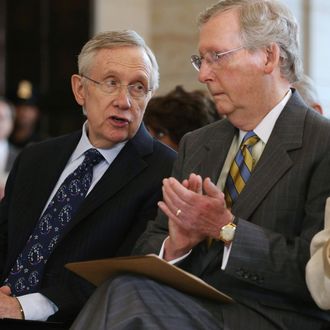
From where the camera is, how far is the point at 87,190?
4.04 m

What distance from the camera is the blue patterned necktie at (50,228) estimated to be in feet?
13.0

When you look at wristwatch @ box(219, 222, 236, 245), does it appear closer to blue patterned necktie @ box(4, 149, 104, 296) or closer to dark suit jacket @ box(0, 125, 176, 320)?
dark suit jacket @ box(0, 125, 176, 320)

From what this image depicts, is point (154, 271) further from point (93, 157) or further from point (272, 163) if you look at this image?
point (93, 157)

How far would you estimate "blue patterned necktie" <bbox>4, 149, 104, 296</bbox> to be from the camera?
3.96m

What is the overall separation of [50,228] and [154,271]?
102 cm

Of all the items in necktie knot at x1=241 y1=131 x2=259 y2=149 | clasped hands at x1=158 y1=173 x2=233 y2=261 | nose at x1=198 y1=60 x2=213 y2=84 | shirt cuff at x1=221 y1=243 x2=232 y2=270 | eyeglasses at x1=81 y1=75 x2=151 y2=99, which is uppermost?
nose at x1=198 y1=60 x2=213 y2=84

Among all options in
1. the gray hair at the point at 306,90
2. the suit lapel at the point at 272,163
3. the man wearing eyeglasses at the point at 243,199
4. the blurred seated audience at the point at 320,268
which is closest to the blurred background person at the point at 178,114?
the gray hair at the point at 306,90

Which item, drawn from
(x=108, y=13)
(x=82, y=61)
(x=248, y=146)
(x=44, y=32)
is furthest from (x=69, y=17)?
(x=248, y=146)

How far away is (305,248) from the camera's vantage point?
3195mm

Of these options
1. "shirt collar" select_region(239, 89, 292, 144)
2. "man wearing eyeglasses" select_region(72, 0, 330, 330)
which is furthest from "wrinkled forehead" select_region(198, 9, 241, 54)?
"shirt collar" select_region(239, 89, 292, 144)

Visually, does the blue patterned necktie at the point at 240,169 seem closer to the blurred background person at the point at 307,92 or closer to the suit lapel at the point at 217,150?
the suit lapel at the point at 217,150

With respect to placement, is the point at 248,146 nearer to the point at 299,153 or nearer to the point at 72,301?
the point at 299,153

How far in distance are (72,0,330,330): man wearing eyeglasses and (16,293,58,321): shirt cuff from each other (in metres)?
0.43

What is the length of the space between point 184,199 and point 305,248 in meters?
0.43
